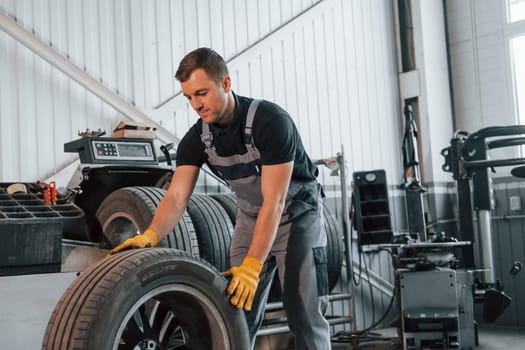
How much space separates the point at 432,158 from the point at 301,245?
168 inches

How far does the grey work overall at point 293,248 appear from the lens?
232cm

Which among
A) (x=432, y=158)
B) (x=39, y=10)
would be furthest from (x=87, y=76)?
(x=432, y=158)

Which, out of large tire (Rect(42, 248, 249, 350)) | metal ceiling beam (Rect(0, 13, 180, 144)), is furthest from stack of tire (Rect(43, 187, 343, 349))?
metal ceiling beam (Rect(0, 13, 180, 144))

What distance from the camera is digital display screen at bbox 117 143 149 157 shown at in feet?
11.1

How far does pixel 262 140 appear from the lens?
2.20 m

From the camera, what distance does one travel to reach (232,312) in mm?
2016

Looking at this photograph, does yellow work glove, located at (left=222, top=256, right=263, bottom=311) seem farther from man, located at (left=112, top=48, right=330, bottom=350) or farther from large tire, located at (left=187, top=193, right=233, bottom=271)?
large tire, located at (left=187, top=193, right=233, bottom=271)

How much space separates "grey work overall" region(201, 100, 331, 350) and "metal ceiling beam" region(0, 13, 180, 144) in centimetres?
190

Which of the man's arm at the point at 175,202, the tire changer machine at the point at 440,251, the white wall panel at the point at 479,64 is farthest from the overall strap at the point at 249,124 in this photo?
the white wall panel at the point at 479,64

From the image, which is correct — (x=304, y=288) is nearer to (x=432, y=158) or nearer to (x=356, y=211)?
(x=356, y=211)

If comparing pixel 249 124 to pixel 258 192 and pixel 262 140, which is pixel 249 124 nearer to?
pixel 262 140

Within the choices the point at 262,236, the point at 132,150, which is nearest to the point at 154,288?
the point at 262,236

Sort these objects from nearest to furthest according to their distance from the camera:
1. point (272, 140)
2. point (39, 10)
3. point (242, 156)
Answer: point (272, 140) → point (242, 156) → point (39, 10)

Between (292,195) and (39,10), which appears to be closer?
(292,195)
